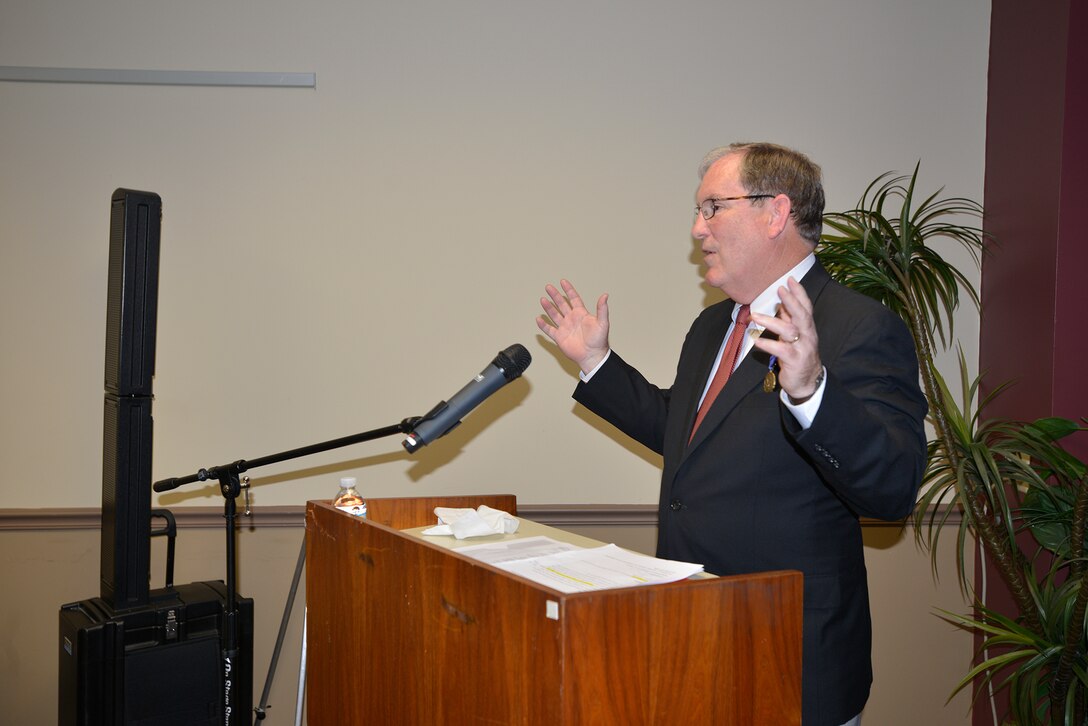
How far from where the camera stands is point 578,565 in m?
1.39

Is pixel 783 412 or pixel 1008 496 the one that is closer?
pixel 783 412

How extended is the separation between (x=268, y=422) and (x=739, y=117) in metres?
2.13

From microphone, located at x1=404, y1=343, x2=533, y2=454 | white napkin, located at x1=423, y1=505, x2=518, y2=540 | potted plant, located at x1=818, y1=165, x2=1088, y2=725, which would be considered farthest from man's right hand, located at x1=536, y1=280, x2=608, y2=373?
potted plant, located at x1=818, y1=165, x2=1088, y2=725

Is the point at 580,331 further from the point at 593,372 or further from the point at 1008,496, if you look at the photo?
the point at 1008,496

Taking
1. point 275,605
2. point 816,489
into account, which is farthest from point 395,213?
point 816,489

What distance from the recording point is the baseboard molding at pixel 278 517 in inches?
132

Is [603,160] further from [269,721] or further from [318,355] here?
[269,721]

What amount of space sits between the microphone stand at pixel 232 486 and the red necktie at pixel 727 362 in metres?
0.62

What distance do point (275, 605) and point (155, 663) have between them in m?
0.89

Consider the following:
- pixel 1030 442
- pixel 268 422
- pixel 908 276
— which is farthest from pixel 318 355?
pixel 1030 442

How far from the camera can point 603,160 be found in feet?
11.6

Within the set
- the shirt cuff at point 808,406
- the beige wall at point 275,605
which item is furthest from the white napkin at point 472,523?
the beige wall at point 275,605

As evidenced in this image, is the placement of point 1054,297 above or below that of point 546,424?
above

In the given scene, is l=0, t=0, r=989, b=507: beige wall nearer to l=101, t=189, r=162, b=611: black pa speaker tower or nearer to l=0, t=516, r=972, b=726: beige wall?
l=0, t=516, r=972, b=726: beige wall
